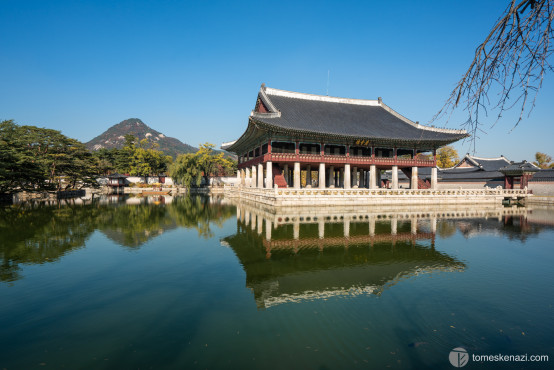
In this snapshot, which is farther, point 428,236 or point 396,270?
point 428,236

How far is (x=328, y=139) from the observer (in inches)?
1224

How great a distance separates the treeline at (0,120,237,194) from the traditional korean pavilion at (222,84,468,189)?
16639mm

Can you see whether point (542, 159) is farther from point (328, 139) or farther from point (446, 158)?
point (328, 139)

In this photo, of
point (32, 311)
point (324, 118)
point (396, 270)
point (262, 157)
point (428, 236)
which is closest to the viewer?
point (32, 311)

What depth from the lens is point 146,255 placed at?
1038cm

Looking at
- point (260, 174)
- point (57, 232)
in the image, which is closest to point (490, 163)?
point (260, 174)

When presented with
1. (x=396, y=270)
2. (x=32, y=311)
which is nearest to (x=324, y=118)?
(x=396, y=270)

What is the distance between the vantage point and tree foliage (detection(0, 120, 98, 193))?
2823 cm

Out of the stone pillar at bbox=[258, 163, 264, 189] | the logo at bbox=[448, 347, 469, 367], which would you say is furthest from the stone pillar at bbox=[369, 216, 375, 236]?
the stone pillar at bbox=[258, 163, 264, 189]

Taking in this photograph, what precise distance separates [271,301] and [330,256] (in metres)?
4.28

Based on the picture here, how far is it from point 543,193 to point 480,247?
3557 centimetres

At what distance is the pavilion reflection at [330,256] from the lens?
720 centimetres

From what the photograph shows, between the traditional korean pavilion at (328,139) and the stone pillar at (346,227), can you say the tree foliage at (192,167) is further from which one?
the stone pillar at (346,227)

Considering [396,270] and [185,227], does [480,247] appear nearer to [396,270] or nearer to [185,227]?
[396,270]
